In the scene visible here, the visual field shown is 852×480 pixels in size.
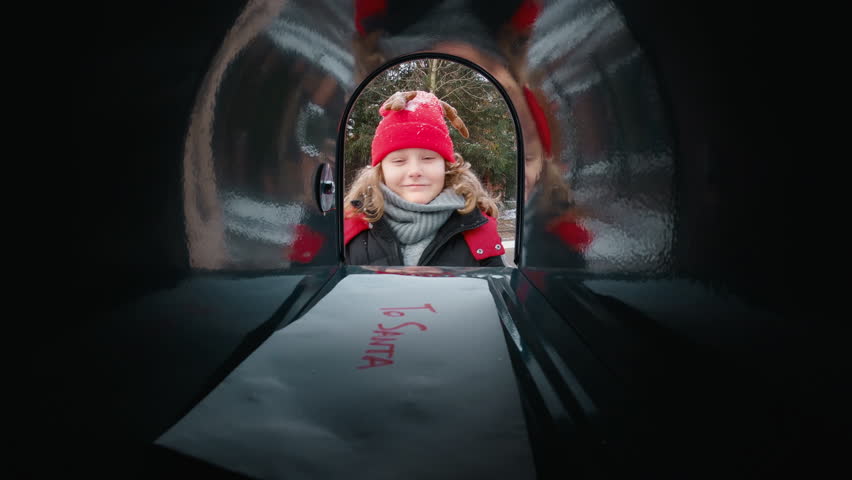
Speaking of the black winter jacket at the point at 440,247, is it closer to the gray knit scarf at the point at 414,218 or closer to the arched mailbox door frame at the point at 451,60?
the gray knit scarf at the point at 414,218

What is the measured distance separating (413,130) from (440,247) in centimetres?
43

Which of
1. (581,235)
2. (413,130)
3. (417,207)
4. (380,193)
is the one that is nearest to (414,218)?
(417,207)

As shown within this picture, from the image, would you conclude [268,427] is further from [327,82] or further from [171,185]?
[327,82]

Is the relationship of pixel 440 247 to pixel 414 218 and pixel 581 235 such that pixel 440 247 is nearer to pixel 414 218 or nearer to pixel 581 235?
pixel 414 218

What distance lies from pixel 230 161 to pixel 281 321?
21 centimetres

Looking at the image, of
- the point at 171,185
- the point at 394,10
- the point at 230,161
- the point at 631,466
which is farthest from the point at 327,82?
the point at 631,466

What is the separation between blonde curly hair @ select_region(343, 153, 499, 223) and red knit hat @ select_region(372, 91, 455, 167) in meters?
0.10

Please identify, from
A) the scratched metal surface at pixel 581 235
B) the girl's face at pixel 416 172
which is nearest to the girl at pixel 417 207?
the girl's face at pixel 416 172

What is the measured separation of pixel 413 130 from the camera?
5.21 ft

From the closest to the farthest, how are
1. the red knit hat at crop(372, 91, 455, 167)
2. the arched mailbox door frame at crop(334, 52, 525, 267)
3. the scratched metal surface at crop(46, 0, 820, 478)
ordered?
the scratched metal surface at crop(46, 0, 820, 478)
the arched mailbox door frame at crop(334, 52, 525, 267)
the red knit hat at crop(372, 91, 455, 167)

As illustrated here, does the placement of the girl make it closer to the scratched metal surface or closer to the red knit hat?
the red knit hat

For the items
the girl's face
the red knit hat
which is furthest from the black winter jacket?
the red knit hat

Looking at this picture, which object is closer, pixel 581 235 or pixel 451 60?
pixel 581 235

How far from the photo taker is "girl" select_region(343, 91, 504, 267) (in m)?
1.61
